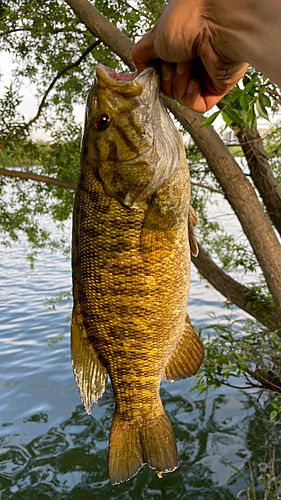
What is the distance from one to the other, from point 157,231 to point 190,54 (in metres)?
0.63

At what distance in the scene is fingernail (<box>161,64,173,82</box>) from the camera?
1.67 metres

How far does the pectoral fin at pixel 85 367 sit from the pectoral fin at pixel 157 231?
1.35 feet

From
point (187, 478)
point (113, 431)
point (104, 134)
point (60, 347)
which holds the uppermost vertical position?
point (104, 134)

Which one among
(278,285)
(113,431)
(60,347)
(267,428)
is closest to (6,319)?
(60,347)

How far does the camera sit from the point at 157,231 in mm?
1684

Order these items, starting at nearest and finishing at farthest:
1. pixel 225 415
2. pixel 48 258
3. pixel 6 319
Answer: pixel 225 415, pixel 6 319, pixel 48 258

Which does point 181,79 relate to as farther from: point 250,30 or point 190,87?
point 250,30

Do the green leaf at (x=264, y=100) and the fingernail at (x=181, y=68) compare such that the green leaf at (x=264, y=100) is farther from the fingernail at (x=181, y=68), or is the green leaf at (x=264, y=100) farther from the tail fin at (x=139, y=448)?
the tail fin at (x=139, y=448)

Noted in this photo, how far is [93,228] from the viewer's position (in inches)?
66.6

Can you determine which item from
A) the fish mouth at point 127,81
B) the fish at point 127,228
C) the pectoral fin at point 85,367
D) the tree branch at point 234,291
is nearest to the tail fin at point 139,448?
the fish at point 127,228

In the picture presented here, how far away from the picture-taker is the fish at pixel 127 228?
1675 mm

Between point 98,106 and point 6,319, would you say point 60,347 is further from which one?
point 98,106

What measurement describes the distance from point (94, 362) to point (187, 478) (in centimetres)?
399

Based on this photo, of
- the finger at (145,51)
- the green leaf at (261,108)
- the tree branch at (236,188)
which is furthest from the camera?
the tree branch at (236,188)
